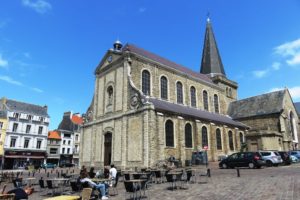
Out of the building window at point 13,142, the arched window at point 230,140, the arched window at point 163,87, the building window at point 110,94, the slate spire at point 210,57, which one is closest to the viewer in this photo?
the building window at point 110,94

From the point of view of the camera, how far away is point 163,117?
22.4 m

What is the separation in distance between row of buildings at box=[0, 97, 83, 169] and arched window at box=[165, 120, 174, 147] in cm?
2994

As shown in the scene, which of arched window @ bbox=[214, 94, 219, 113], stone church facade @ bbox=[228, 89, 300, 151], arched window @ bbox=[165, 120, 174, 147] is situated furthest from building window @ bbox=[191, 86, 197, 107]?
stone church facade @ bbox=[228, 89, 300, 151]

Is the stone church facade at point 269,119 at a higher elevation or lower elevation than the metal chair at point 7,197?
higher

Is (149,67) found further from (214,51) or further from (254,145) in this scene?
(214,51)

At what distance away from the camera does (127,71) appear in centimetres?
2462

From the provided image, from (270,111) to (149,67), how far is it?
18.7m

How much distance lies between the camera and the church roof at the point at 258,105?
3375 centimetres

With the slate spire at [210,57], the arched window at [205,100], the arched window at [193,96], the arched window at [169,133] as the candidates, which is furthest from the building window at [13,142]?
the slate spire at [210,57]

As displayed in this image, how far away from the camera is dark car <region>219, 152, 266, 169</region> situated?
1881cm

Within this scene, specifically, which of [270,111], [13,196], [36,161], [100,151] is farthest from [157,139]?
[36,161]

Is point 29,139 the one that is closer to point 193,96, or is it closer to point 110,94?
point 110,94

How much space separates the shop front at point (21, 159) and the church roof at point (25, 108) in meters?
7.26

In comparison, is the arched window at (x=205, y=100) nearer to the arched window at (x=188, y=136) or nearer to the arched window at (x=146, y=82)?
the arched window at (x=188, y=136)
